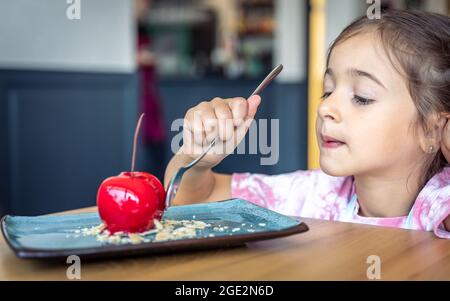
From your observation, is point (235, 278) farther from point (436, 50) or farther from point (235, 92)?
point (235, 92)

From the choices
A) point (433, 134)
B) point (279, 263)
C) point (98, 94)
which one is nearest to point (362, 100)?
point (433, 134)

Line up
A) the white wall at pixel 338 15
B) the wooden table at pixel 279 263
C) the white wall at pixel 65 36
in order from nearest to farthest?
1. the wooden table at pixel 279 263
2. the white wall at pixel 65 36
3. the white wall at pixel 338 15

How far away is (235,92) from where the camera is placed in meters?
5.04

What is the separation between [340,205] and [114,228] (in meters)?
0.55

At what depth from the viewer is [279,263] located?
0.68m

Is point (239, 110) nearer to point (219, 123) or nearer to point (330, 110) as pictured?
point (219, 123)

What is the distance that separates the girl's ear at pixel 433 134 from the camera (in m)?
1.09

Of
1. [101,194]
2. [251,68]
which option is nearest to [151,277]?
[101,194]

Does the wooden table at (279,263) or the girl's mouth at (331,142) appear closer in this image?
the wooden table at (279,263)

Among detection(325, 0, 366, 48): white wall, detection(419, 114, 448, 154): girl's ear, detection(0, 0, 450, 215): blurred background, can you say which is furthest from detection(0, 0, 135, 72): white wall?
detection(419, 114, 448, 154): girl's ear

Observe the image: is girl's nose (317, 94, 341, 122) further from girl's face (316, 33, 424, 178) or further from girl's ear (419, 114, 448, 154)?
girl's ear (419, 114, 448, 154)

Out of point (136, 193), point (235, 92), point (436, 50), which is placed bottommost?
point (235, 92)

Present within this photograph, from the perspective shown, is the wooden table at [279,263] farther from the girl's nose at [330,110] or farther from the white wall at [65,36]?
the white wall at [65,36]

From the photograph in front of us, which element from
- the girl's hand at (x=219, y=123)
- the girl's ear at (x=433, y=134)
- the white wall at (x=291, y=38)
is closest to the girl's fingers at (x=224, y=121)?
the girl's hand at (x=219, y=123)
